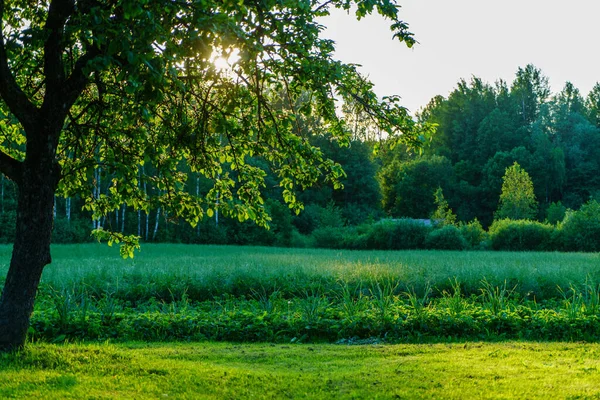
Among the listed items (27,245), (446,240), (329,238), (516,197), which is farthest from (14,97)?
(516,197)

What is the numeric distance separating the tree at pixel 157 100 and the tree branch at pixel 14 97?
14 mm

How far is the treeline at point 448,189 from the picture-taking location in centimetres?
4653

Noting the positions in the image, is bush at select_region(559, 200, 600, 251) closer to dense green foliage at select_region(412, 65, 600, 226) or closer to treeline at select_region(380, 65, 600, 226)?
treeline at select_region(380, 65, 600, 226)

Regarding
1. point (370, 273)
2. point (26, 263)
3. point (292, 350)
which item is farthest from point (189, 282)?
point (26, 263)

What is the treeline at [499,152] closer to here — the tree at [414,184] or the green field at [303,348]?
the tree at [414,184]

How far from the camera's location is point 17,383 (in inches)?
257

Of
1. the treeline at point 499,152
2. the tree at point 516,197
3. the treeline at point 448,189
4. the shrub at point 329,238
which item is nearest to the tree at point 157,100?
the treeline at point 448,189

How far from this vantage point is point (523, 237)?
44.6m

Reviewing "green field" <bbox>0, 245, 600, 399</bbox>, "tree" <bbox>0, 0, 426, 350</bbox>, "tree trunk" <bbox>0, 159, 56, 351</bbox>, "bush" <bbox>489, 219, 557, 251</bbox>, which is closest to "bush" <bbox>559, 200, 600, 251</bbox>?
"bush" <bbox>489, 219, 557, 251</bbox>

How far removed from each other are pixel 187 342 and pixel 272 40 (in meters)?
5.67

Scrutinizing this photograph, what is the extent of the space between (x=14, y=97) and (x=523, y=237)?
4245 centimetres

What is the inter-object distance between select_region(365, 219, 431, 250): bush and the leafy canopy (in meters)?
37.4

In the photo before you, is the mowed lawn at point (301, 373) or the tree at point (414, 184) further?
the tree at point (414, 184)

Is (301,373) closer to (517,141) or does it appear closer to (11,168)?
(11,168)
